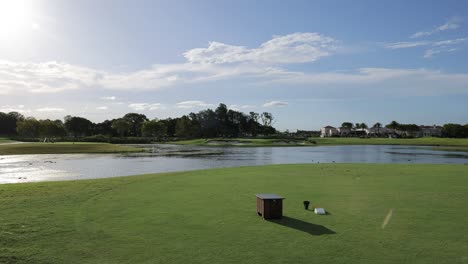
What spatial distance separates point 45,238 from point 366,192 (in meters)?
13.5

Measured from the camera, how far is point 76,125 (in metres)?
170

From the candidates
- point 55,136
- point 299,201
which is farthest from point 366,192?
point 55,136

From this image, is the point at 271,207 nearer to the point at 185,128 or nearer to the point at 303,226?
the point at 303,226

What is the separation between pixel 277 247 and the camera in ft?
30.4

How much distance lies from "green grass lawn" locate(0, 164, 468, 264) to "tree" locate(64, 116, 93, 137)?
163761 mm

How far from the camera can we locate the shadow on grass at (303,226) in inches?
416

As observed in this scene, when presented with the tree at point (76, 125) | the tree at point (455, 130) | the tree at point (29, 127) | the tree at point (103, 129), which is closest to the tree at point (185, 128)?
the tree at point (103, 129)

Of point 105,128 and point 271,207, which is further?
point 105,128

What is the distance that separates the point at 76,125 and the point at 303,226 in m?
175

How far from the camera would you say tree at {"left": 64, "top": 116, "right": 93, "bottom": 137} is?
169500 mm

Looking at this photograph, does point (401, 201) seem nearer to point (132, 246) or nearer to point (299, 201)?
point (299, 201)

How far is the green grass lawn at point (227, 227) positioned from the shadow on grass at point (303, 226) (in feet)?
0.10

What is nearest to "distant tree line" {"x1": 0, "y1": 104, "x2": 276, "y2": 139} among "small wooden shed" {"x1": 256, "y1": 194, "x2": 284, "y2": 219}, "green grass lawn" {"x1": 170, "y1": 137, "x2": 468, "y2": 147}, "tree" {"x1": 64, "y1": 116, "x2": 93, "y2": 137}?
"tree" {"x1": 64, "y1": 116, "x2": 93, "y2": 137}

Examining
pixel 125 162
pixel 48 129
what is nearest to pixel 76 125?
pixel 48 129
